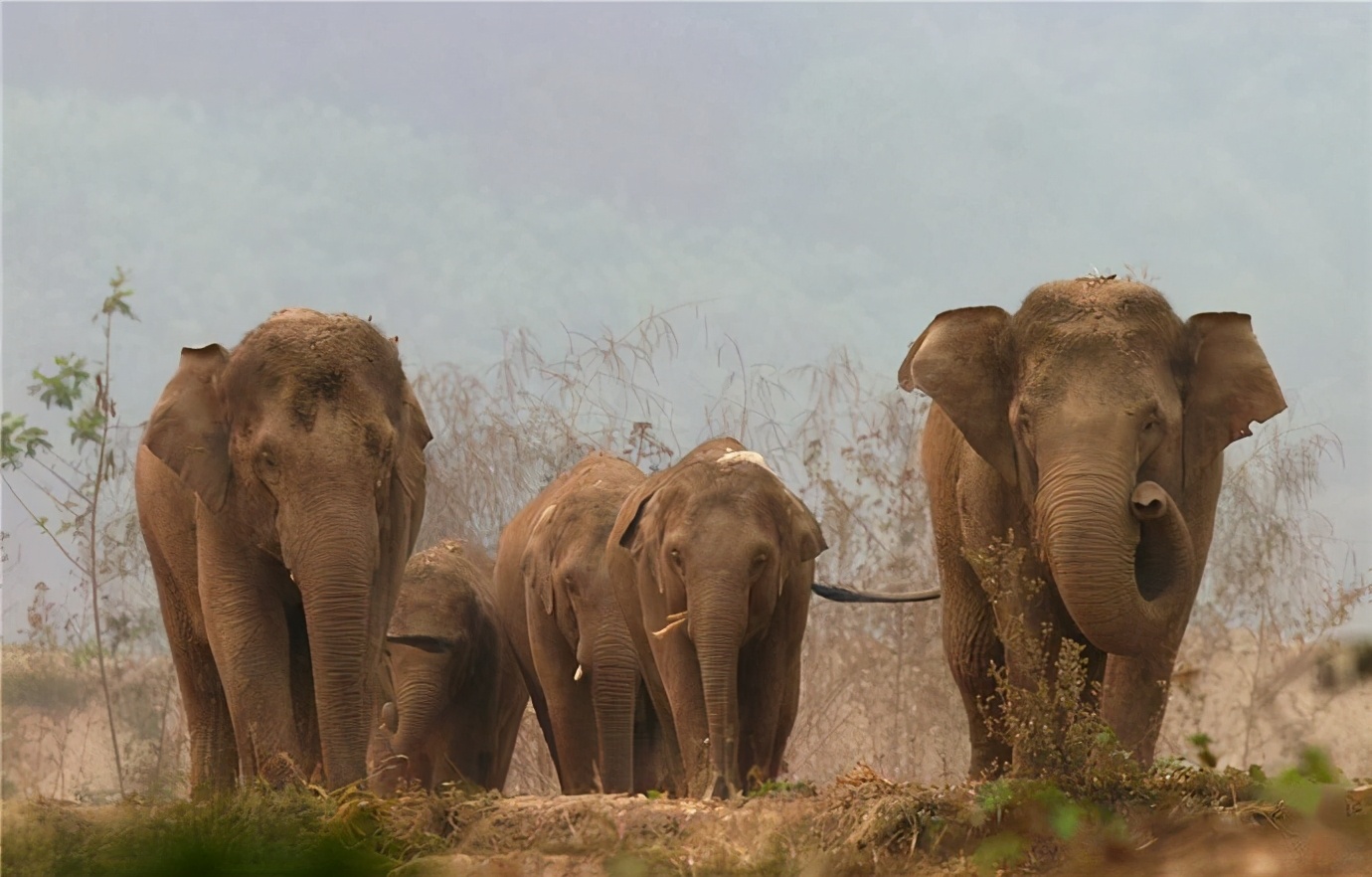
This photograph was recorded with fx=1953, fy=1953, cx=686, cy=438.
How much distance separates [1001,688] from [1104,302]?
198cm

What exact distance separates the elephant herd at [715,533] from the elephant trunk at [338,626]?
12mm

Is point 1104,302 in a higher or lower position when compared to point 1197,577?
higher

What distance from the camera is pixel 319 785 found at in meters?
9.46

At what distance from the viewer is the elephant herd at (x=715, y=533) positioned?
9055 millimetres

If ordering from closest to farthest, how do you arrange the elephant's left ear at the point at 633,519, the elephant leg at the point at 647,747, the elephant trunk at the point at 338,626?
the elephant trunk at the point at 338,626 → the elephant's left ear at the point at 633,519 → the elephant leg at the point at 647,747

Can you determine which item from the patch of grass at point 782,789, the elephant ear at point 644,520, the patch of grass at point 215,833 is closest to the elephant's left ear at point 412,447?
the elephant ear at point 644,520

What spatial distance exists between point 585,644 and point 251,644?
3.12m

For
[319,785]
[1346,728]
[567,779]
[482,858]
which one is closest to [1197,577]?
[482,858]

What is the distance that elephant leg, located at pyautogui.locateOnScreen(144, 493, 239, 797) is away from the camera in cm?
1130

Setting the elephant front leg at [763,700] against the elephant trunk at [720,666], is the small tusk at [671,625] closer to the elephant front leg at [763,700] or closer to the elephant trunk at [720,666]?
the elephant trunk at [720,666]

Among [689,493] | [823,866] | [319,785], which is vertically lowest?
[823,866]

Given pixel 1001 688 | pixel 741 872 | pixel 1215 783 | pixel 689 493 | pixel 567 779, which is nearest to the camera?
pixel 741 872

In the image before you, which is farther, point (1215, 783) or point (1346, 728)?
point (1346, 728)

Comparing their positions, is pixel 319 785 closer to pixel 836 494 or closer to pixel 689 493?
pixel 689 493
